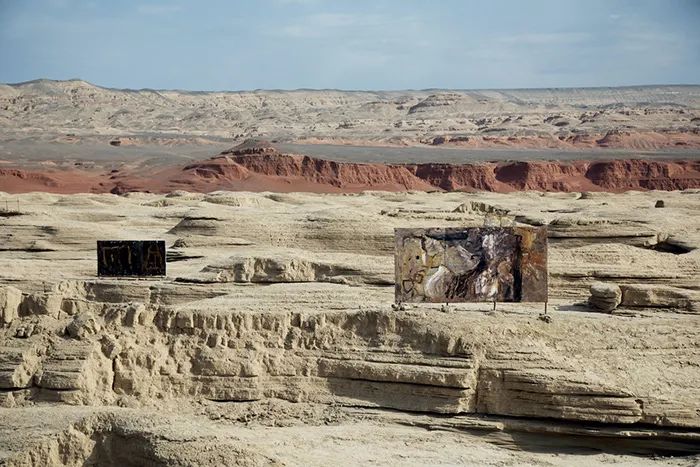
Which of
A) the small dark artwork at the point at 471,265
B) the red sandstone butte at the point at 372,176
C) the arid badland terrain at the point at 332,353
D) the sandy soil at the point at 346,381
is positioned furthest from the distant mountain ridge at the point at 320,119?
the sandy soil at the point at 346,381

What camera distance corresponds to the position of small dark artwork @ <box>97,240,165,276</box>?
2133 cm

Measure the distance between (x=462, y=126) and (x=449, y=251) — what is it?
108 metres

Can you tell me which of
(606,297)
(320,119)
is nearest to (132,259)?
(606,297)

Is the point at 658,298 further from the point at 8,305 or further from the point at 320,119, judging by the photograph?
the point at 320,119

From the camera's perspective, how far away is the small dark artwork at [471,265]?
54.1ft

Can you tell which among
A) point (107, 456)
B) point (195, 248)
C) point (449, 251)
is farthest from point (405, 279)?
point (195, 248)

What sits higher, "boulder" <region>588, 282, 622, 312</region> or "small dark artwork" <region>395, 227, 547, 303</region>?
"small dark artwork" <region>395, 227, 547, 303</region>

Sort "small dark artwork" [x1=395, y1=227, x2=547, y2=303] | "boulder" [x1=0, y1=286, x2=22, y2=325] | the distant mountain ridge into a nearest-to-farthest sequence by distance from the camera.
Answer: "boulder" [x1=0, y1=286, x2=22, y2=325], "small dark artwork" [x1=395, y1=227, x2=547, y2=303], the distant mountain ridge

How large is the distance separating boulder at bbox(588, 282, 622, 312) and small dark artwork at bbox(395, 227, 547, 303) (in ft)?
4.02

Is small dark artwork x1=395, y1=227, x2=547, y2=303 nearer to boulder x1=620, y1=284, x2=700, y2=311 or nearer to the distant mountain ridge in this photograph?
boulder x1=620, y1=284, x2=700, y2=311

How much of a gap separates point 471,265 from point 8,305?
24.0 feet

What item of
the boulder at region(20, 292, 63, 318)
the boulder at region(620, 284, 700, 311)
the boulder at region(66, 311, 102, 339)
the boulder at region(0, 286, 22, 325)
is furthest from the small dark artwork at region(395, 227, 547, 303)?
the boulder at region(0, 286, 22, 325)

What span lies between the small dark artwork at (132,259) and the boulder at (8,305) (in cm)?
494

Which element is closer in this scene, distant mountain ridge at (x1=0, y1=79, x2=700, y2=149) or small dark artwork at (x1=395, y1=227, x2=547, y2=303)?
small dark artwork at (x1=395, y1=227, x2=547, y2=303)
